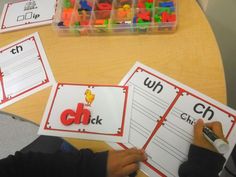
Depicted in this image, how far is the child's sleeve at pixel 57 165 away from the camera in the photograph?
2.03 ft

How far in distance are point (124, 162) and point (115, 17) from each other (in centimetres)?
45

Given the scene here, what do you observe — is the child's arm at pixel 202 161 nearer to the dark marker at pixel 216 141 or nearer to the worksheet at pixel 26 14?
the dark marker at pixel 216 141

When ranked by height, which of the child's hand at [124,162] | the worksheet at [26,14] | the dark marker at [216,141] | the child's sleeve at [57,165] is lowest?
the child's sleeve at [57,165]

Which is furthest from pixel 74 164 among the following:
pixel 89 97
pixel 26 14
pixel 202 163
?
pixel 26 14

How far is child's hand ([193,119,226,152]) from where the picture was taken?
0.60 m

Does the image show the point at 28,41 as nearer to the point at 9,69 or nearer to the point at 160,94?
the point at 9,69

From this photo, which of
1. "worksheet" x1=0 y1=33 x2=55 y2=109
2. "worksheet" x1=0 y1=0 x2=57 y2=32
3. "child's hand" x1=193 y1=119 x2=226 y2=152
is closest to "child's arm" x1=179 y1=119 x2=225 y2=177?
"child's hand" x1=193 y1=119 x2=226 y2=152

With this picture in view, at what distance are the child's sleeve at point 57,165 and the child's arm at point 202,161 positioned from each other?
0.18m

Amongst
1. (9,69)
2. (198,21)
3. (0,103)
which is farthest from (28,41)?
(198,21)

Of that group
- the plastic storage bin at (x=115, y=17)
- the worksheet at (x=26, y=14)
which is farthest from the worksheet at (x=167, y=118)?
the worksheet at (x=26, y=14)

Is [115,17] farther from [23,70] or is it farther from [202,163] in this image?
[202,163]

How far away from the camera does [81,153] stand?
632 mm

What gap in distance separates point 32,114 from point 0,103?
0.37ft

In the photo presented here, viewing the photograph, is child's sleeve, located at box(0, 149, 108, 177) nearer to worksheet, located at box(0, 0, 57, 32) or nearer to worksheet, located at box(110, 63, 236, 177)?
worksheet, located at box(110, 63, 236, 177)
